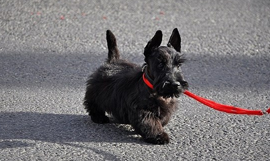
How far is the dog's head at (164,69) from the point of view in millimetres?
4449

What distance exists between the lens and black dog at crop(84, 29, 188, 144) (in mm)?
4527

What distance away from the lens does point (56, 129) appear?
498 centimetres

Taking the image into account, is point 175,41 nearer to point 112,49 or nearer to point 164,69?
point 164,69

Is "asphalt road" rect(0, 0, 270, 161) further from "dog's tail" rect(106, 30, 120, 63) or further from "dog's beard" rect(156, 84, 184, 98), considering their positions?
"dog's tail" rect(106, 30, 120, 63)

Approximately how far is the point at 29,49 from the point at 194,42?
2.46 m

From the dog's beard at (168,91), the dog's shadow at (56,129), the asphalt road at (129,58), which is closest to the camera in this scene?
the dog's beard at (168,91)

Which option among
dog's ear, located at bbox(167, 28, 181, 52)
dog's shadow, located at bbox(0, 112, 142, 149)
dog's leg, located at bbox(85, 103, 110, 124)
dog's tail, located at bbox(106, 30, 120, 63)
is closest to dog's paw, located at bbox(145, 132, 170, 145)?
dog's shadow, located at bbox(0, 112, 142, 149)

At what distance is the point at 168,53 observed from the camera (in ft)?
15.1

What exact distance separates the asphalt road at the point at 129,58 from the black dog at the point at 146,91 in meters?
0.17

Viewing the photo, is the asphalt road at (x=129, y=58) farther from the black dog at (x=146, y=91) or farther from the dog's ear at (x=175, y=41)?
the dog's ear at (x=175, y=41)

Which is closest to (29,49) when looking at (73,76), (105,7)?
(73,76)

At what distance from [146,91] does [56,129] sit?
3.26 feet

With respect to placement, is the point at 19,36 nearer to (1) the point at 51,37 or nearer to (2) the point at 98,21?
(1) the point at 51,37

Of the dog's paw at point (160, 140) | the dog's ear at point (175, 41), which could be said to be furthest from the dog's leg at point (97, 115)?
the dog's ear at point (175, 41)
